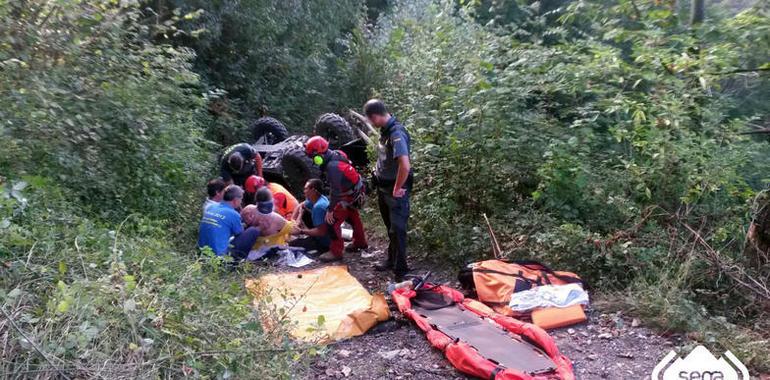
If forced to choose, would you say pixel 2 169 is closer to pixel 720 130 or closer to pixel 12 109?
pixel 12 109

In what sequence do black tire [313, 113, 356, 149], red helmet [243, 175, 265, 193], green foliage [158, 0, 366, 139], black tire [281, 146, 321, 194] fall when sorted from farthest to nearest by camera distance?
green foliage [158, 0, 366, 139]
black tire [313, 113, 356, 149]
black tire [281, 146, 321, 194]
red helmet [243, 175, 265, 193]

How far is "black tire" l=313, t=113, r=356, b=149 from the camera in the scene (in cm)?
930

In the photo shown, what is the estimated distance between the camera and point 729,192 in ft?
16.8

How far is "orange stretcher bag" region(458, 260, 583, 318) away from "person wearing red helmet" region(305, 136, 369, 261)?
59.9 inches

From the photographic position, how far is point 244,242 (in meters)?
6.12

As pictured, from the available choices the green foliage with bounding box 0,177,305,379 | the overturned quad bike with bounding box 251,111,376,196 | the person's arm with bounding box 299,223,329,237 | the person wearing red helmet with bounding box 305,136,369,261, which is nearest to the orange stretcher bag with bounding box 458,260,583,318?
the person wearing red helmet with bounding box 305,136,369,261

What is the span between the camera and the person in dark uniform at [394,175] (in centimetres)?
537

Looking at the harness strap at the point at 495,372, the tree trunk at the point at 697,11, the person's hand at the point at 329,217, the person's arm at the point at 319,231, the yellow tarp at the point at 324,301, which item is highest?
the tree trunk at the point at 697,11

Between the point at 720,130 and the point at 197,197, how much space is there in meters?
5.04

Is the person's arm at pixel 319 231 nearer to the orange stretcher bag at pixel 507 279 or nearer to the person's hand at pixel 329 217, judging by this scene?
the person's hand at pixel 329 217

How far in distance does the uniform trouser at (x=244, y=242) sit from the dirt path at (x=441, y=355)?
1.96 m

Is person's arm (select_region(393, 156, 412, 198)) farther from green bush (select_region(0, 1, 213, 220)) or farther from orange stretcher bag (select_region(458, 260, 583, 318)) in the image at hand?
green bush (select_region(0, 1, 213, 220))

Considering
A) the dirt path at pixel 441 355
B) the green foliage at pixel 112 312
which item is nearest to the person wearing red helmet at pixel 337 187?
the dirt path at pixel 441 355

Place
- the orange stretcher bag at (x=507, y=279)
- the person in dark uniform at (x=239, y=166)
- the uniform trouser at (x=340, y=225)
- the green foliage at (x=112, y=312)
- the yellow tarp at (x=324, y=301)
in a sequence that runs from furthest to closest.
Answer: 1. the person in dark uniform at (x=239, y=166)
2. the uniform trouser at (x=340, y=225)
3. the orange stretcher bag at (x=507, y=279)
4. the yellow tarp at (x=324, y=301)
5. the green foliage at (x=112, y=312)
